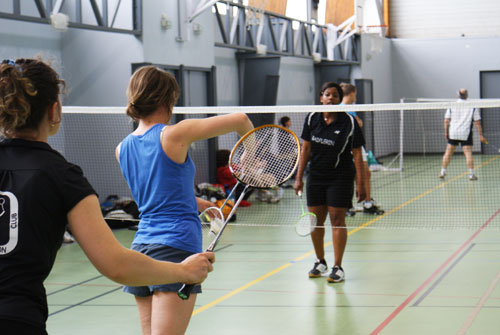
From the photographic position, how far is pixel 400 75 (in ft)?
84.4

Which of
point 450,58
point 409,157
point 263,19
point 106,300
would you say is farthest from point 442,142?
point 106,300

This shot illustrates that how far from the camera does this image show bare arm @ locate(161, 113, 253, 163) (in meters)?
2.82

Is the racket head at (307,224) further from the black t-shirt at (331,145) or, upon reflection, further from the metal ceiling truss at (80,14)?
the metal ceiling truss at (80,14)

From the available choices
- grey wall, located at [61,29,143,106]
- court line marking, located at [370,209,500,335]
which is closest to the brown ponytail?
court line marking, located at [370,209,500,335]

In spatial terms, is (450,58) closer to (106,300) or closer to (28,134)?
(106,300)

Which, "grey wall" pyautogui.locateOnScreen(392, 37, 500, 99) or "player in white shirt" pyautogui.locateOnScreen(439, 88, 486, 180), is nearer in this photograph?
"player in white shirt" pyautogui.locateOnScreen(439, 88, 486, 180)

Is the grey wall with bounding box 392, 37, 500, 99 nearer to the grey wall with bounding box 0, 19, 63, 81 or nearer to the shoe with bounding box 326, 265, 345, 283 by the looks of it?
the grey wall with bounding box 0, 19, 63, 81

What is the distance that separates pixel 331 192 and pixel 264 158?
3.24 m

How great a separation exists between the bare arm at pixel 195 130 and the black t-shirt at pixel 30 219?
987 millimetres

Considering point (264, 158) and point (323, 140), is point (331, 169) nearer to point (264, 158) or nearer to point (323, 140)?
point (323, 140)

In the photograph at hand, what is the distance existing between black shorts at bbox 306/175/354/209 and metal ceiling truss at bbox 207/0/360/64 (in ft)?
25.7

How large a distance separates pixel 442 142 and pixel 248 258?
55.0 ft

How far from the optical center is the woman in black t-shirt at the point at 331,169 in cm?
654

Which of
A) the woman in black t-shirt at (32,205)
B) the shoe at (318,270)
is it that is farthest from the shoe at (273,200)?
the woman in black t-shirt at (32,205)
